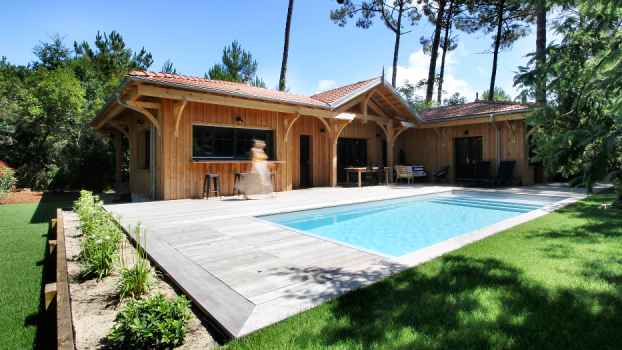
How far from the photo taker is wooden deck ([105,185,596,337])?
2.26m

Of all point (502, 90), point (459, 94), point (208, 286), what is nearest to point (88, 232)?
point (208, 286)

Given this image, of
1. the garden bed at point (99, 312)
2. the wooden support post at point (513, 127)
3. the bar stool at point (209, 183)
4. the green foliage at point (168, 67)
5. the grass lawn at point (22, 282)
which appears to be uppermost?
the green foliage at point (168, 67)

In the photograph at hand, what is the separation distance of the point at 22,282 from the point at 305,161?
9.13 metres

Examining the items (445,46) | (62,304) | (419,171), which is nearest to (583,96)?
(62,304)

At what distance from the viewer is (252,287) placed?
2.58 m

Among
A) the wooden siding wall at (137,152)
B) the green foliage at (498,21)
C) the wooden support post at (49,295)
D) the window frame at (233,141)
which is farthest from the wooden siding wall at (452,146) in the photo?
the wooden support post at (49,295)

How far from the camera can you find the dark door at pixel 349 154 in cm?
1345

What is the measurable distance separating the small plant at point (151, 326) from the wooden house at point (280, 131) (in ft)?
19.8

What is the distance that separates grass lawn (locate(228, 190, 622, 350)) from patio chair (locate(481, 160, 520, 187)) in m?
8.61

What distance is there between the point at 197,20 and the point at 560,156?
20.7m

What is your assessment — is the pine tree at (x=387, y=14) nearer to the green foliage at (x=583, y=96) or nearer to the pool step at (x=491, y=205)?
the pool step at (x=491, y=205)

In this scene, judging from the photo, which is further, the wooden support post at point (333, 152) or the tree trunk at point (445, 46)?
the tree trunk at point (445, 46)

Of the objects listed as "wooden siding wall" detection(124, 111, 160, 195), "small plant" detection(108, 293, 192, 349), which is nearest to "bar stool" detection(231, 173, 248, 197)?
"wooden siding wall" detection(124, 111, 160, 195)

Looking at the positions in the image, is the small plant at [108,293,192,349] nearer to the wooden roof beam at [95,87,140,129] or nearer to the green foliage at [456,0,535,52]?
the wooden roof beam at [95,87,140,129]
